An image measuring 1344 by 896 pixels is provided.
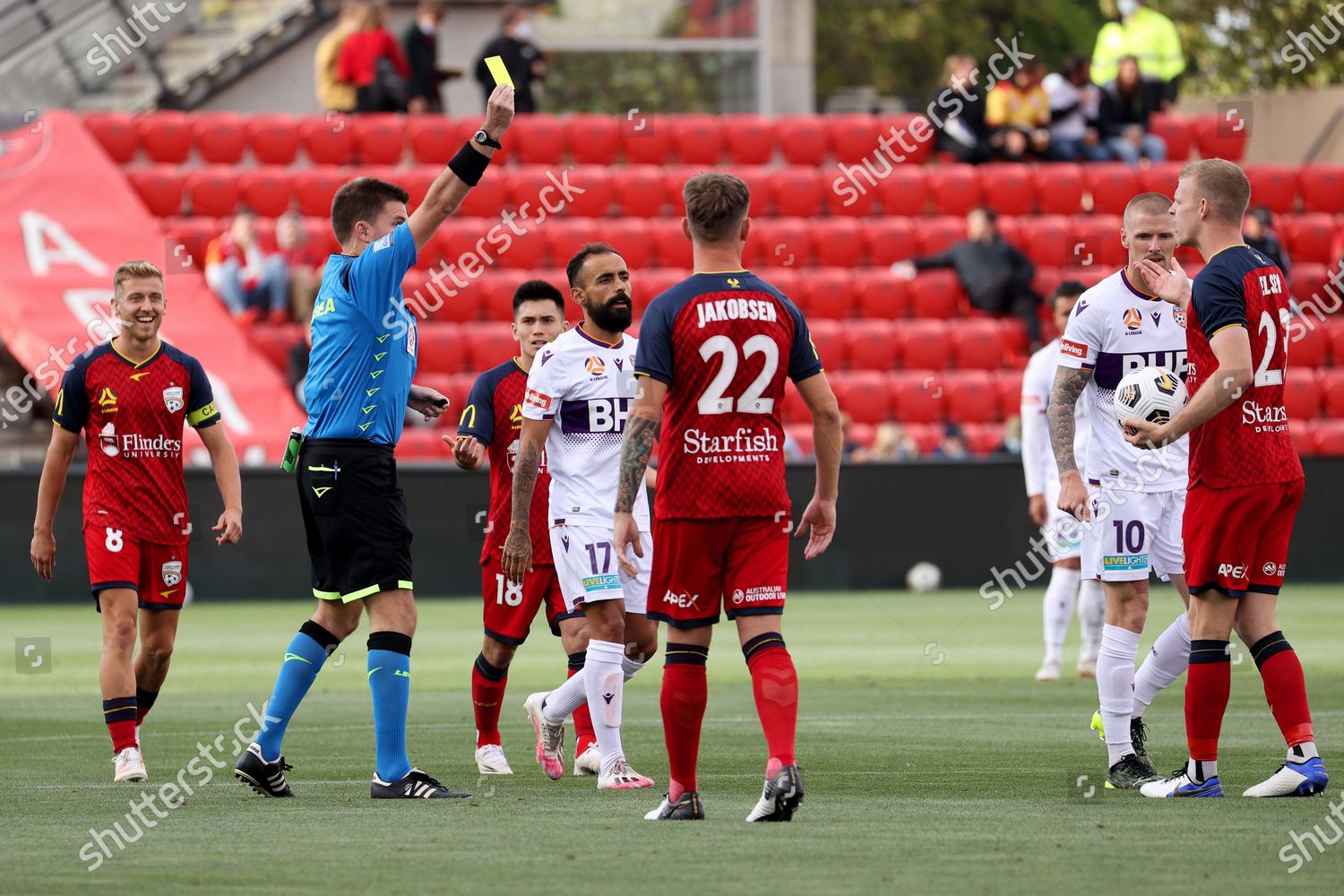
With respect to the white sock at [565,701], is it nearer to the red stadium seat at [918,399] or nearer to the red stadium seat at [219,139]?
the red stadium seat at [918,399]

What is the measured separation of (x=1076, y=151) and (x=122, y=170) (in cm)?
1303

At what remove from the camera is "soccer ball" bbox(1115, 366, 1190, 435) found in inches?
301

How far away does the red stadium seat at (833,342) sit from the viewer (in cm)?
2341

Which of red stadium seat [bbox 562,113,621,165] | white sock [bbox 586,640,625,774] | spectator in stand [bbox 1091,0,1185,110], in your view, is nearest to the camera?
white sock [bbox 586,640,625,774]

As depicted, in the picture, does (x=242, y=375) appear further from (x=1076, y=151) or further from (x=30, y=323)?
(x=1076, y=151)

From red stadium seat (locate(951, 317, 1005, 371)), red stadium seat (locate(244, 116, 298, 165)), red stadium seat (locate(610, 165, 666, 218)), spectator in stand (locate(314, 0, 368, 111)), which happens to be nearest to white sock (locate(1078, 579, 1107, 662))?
red stadium seat (locate(951, 317, 1005, 371))

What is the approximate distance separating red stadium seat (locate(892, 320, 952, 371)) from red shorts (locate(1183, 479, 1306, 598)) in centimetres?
1647

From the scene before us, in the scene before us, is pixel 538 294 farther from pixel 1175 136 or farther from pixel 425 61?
pixel 1175 136

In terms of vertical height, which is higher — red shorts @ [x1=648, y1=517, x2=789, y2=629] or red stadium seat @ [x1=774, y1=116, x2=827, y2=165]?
red stadium seat @ [x1=774, y1=116, x2=827, y2=165]

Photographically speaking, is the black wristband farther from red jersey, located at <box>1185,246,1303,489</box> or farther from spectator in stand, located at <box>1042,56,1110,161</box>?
spectator in stand, located at <box>1042,56,1110,161</box>

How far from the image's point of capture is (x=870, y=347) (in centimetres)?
2362

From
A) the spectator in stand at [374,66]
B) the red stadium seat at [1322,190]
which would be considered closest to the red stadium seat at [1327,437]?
the red stadium seat at [1322,190]

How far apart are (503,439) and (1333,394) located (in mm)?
16834

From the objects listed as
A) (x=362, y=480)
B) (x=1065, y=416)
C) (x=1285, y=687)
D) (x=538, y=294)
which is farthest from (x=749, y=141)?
(x=1285, y=687)
